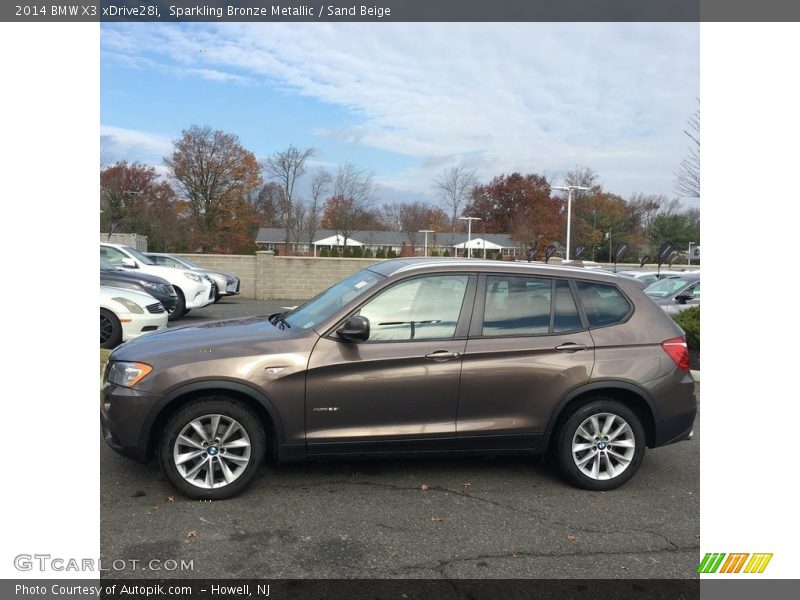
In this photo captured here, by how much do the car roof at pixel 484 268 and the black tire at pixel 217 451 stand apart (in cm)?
147

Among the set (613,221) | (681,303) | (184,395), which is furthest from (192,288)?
(613,221)

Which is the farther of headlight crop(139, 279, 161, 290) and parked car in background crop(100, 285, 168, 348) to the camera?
headlight crop(139, 279, 161, 290)

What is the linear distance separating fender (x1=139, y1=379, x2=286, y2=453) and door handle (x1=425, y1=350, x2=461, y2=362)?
1.14 m

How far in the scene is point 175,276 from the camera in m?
15.9

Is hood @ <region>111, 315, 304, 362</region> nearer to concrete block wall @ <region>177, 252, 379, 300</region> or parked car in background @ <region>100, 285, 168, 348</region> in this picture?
parked car in background @ <region>100, 285, 168, 348</region>

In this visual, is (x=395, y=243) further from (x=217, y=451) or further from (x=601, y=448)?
(x=217, y=451)

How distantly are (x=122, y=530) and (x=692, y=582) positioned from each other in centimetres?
334

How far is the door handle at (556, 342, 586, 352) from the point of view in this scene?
4883 mm

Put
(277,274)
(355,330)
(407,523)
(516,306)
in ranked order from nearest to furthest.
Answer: (407,523) → (355,330) → (516,306) → (277,274)

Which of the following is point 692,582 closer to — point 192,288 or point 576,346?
point 576,346

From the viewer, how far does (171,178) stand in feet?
164

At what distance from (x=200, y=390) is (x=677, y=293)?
11387 mm
